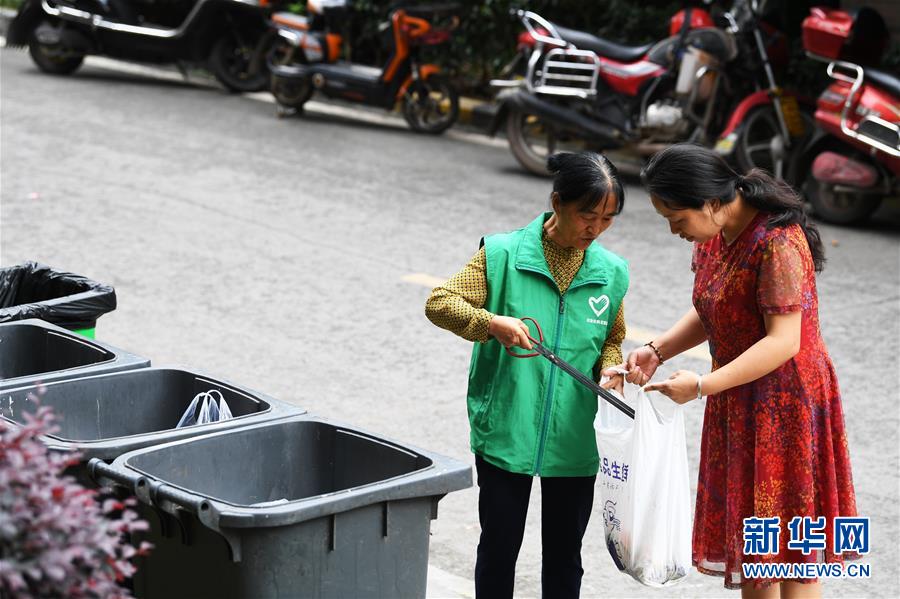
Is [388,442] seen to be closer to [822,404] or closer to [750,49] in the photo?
[822,404]

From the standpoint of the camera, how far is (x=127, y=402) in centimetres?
384

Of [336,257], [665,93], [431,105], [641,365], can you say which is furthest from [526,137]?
[641,365]

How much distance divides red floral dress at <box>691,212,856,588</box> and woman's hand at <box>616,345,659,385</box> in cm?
19

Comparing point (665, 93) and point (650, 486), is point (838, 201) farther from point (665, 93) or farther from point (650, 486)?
point (650, 486)

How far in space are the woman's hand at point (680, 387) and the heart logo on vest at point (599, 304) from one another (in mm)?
275

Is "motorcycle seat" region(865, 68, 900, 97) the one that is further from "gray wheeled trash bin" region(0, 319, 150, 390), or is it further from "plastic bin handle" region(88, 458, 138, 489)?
"plastic bin handle" region(88, 458, 138, 489)

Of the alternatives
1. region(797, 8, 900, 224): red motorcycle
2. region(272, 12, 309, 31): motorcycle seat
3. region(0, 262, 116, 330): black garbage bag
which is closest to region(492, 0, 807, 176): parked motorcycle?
region(797, 8, 900, 224): red motorcycle

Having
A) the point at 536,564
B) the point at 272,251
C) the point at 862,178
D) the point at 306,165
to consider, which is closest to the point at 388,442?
the point at 536,564

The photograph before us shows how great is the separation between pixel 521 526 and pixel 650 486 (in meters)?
0.40

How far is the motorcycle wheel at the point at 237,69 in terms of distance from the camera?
1462 centimetres

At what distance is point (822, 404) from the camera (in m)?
3.52

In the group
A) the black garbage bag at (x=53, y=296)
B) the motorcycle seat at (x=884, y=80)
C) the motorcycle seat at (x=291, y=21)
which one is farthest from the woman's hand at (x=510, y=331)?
the motorcycle seat at (x=291, y=21)

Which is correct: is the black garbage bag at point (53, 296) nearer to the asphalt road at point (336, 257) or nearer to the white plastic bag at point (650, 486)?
the asphalt road at point (336, 257)

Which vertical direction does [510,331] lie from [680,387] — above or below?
above
